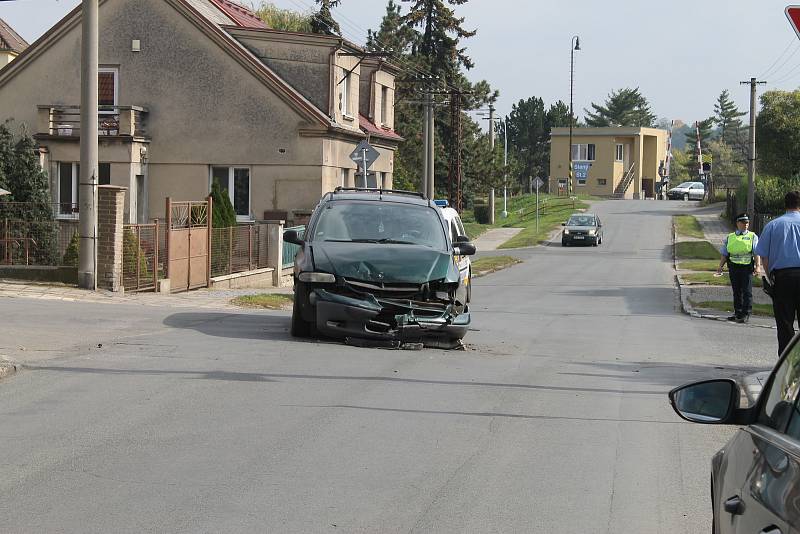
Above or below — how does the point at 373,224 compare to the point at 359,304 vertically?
above

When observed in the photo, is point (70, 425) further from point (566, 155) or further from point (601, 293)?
point (566, 155)

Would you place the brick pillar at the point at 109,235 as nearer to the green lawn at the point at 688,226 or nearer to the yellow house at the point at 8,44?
the yellow house at the point at 8,44

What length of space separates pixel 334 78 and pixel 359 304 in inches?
893

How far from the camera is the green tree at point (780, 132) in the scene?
5938 cm

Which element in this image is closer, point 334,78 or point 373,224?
point 373,224

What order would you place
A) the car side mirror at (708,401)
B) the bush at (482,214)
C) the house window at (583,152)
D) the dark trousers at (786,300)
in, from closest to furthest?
the car side mirror at (708,401) → the dark trousers at (786,300) → the bush at (482,214) → the house window at (583,152)

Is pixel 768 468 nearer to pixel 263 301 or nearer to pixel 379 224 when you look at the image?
pixel 379 224

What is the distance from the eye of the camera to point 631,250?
52.7 m

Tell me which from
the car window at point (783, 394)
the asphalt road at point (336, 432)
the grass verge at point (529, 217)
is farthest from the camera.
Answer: the grass verge at point (529, 217)

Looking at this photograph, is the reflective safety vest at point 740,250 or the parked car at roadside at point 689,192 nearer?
the reflective safety vest at point 740,250

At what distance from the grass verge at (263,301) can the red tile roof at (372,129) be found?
60.1ft

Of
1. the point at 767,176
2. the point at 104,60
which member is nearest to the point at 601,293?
the point at 104,60

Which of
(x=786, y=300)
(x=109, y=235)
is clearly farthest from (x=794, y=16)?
(x=109, y=235)

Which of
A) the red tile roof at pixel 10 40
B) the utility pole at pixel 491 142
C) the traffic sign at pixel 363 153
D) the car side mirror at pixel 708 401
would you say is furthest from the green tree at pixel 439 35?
the car side mirror at pixel 708 401
